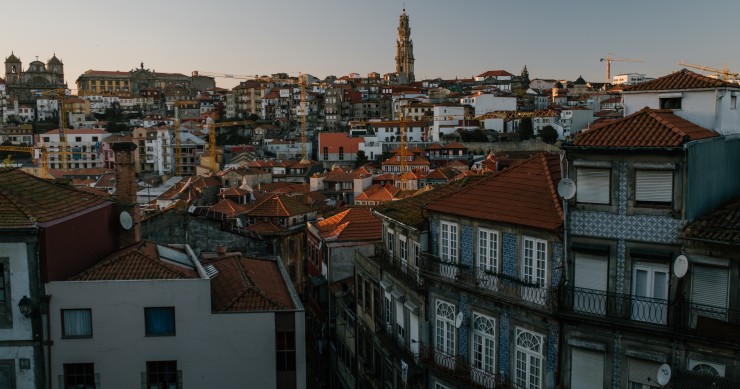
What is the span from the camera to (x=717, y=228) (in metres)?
12.6

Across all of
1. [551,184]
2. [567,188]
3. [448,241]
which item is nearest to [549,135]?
[448,241]

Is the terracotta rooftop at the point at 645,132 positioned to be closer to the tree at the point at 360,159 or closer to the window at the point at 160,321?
the window at the point at 160,321

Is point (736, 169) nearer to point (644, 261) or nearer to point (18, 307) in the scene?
point (644, 261)

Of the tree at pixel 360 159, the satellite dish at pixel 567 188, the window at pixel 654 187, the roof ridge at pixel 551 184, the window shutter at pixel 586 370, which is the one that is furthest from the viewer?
the tree at pixel 360 159

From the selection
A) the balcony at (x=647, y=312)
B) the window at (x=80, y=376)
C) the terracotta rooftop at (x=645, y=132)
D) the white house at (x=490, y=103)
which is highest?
the white house at (x=490, y=103)

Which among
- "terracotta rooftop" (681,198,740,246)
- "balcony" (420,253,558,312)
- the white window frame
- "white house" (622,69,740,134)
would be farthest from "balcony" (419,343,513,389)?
"white house" (622,69,740,134)

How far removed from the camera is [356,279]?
86.0 feet

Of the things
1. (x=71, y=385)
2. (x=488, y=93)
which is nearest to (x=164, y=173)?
(x=488, y=93)

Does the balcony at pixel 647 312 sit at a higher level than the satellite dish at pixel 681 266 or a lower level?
lower

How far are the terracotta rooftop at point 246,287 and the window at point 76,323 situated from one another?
2.92m

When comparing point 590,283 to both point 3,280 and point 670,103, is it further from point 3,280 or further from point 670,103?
point 3,280

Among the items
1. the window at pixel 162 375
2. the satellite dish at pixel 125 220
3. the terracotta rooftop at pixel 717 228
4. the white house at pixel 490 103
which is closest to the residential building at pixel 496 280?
the terracotta rooftop at pixel 717 228

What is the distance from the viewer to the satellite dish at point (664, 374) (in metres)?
12.4

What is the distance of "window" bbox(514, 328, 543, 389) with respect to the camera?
15.0 m
